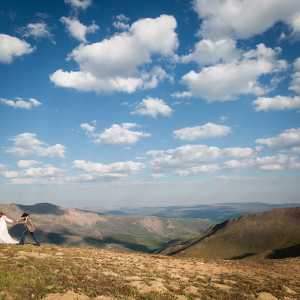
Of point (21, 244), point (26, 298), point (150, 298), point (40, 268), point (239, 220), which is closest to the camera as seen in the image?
point (26, 298)

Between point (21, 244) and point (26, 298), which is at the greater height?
point (26, 298)

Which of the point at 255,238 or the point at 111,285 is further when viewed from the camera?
the point at 255,238

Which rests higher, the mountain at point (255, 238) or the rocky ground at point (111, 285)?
the rocky ground at point (111, 285)

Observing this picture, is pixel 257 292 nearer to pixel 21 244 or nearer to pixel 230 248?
pixel 21 244

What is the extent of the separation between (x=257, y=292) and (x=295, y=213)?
12953 cm

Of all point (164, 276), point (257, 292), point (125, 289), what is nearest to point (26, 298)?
point (125, 289)

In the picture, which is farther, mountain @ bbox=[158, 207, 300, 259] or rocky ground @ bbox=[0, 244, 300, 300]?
mountain @ bbox=[158, 207, 300, 259]

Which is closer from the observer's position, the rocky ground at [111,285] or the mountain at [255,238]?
the rocky ground at [111,285]

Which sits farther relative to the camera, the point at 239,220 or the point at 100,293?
the point at 239,220

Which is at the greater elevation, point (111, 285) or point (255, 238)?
point (111, 285)

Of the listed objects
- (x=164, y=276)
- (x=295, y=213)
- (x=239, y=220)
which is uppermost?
(x=164, y=276)

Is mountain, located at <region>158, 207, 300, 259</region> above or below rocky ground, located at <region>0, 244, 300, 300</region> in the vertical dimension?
below

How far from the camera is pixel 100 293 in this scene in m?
11.2

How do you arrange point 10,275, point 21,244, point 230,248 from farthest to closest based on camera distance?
point 230,248 < point 21,244 < point 10,275
